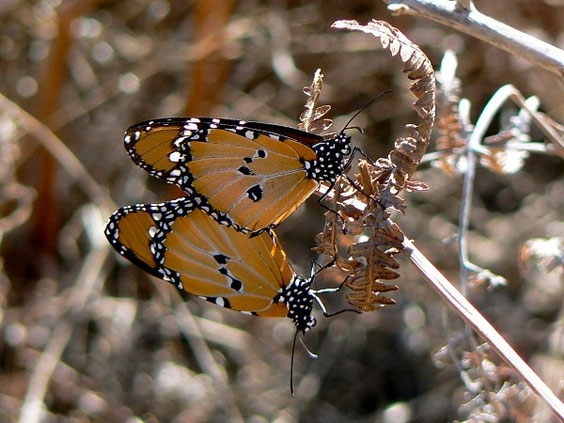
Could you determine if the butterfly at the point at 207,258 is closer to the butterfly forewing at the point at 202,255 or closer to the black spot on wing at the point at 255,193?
the butterfly forewing at the point at 202,255

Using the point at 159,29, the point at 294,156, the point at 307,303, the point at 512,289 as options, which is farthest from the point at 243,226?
the point at 159,29

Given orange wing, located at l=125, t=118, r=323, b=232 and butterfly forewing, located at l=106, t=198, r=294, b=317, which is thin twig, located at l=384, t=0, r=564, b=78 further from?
butterfly forewing, located at l=106, t=198, r=294, b=317

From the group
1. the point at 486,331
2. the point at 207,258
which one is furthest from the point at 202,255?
the point at 486,331

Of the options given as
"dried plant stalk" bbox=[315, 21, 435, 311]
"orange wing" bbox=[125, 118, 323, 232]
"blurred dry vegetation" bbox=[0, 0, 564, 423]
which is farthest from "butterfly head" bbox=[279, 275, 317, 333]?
"blurred dry vegetation" bbox=[0, 0, 564, 423]

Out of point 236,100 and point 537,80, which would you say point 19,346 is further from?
point 537,80

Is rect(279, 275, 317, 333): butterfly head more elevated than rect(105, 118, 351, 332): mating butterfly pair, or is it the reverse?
rect(105, 118, 351, 332): mating butterfly pair

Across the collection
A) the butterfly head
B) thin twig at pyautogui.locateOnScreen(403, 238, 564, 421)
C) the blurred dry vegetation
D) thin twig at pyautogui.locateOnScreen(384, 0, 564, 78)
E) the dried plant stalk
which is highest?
the blurred dry vegetation
